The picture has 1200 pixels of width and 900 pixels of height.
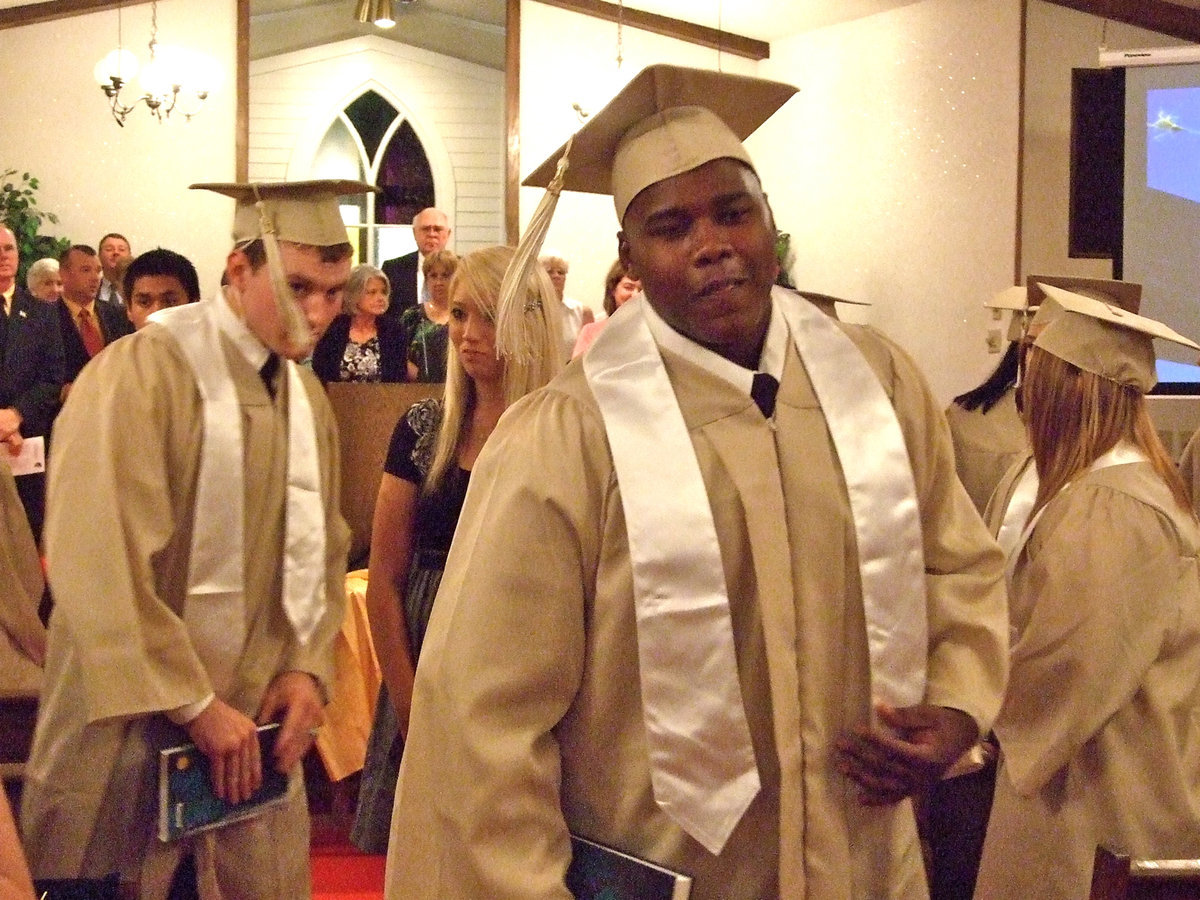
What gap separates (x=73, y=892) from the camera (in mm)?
2143

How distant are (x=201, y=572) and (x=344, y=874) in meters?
2.09

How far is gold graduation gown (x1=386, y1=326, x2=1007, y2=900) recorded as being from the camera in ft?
4.52

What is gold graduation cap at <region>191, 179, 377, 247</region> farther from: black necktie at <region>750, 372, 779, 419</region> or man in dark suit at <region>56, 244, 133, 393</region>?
man in dark suit at <region>56, 244, 133, 393</region>

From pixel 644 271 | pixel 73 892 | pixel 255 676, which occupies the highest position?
pixel 644 271

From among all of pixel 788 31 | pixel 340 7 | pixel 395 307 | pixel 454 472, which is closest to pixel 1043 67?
pixel 788 31

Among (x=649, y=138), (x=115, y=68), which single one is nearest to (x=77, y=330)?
(x=115, y=68)

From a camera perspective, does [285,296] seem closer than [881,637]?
No

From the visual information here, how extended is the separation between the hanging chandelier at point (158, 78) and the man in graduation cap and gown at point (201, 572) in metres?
6.44

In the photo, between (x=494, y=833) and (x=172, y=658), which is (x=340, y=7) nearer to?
(x=172, y=658)

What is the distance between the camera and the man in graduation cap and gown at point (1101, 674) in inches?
93.7

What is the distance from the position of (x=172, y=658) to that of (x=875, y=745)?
1.15 metres

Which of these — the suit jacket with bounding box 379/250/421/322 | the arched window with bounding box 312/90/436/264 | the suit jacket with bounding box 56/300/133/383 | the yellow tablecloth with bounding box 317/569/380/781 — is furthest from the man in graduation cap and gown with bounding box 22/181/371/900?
the arched window with bounding box 312/90/436/264

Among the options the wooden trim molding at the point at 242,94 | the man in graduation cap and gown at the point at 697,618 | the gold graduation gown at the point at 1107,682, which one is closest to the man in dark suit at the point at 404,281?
the wooden trim molding at the point at 242,94

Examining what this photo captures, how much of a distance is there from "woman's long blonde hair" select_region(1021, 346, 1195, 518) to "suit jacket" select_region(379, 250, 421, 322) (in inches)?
265
